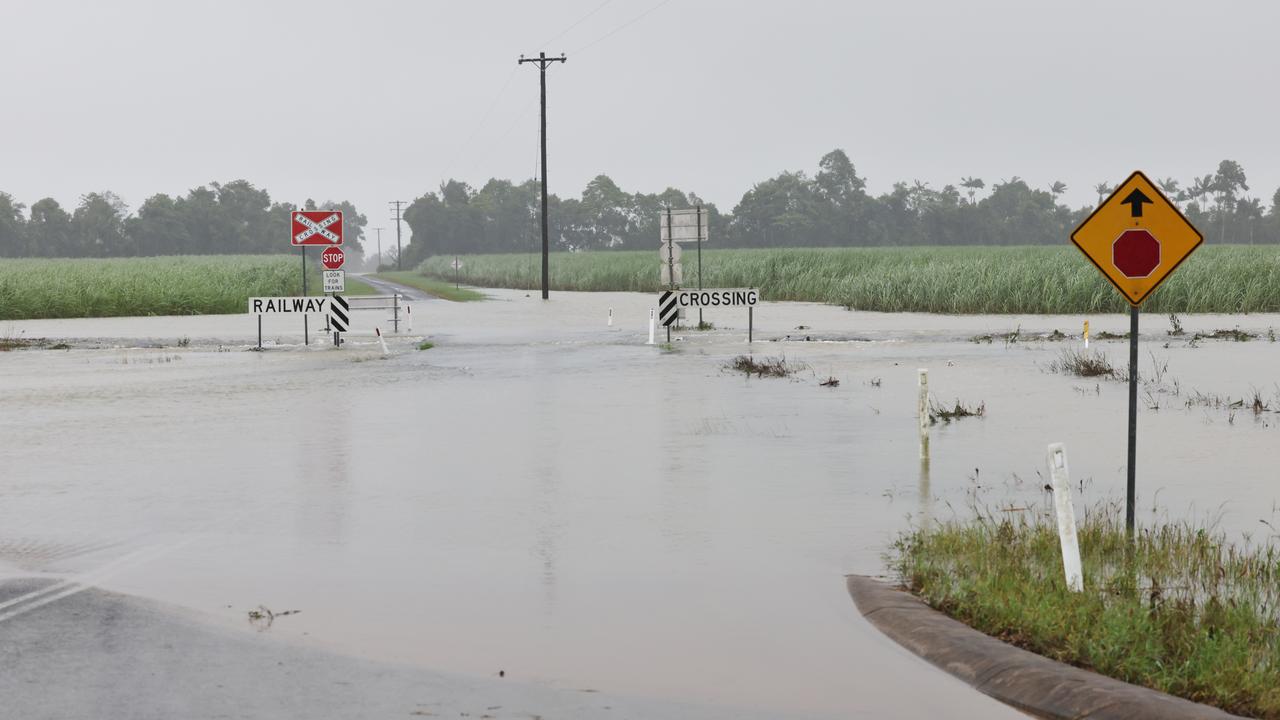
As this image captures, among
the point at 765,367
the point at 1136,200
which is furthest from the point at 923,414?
the point at 765,367

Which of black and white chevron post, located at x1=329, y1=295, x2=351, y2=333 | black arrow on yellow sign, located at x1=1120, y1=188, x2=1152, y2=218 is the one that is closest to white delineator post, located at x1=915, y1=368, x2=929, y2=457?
black arrow on yellow sign, located at x1=1120, y1=188, x2=1152, y2=218

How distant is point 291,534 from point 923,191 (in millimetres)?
181428

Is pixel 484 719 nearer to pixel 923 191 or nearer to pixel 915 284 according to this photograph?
pixel 915 284

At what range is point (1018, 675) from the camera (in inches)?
252

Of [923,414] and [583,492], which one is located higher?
[923,414]

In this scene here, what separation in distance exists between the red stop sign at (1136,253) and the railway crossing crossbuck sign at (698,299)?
1798cm

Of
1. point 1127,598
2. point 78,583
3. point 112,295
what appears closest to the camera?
point 1127,598

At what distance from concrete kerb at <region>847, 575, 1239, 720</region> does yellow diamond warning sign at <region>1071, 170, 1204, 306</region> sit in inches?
133

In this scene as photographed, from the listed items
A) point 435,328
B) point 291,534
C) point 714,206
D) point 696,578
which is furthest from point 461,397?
point 714,206

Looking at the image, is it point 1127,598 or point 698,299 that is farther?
point 698,299

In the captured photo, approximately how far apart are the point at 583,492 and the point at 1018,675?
5.77 meters

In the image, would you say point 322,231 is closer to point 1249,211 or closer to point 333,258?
point 333,258

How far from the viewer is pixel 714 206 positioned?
601 feet

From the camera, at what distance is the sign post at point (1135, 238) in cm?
991
